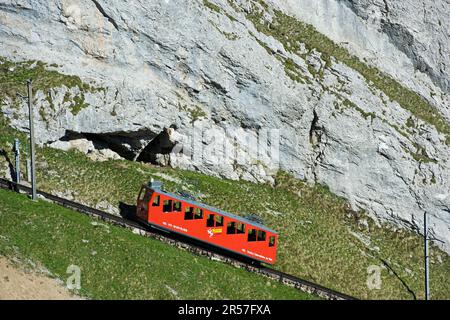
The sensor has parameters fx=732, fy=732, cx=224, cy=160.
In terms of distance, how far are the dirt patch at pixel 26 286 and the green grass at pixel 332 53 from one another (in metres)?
33.2

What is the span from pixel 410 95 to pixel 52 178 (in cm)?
3666

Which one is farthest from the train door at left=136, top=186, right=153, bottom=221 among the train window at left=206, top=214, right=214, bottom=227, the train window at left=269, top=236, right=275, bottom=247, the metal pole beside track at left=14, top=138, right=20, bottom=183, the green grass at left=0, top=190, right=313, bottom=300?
the train window at left=269, top=236, right=275, bottom=247

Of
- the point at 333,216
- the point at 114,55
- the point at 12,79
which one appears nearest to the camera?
the point at 12,79

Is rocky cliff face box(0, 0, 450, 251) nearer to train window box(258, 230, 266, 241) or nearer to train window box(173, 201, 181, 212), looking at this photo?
train window box(173, 201, 181, 212)

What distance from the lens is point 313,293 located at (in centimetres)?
4525

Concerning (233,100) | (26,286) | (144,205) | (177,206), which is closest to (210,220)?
(177,206)

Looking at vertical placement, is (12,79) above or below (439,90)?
below

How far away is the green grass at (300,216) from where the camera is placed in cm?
4766

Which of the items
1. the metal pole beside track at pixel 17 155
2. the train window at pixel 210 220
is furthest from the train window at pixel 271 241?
the metal pole beside track at pixel 17 155

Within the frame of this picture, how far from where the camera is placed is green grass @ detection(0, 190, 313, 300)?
37062 millimetres

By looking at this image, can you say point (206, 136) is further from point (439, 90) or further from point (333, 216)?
point (439, 90)

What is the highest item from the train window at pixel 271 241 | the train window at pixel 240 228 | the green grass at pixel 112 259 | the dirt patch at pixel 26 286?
the train window at pixel 240 228

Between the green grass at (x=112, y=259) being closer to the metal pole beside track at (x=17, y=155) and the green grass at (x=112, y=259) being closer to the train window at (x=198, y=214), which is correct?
the metal pole beside track at (x=17, y=155)

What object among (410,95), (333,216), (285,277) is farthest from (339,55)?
(285,277)
